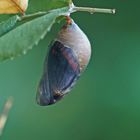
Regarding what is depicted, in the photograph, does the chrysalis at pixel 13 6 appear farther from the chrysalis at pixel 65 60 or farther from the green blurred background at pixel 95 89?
the green blurred background at pixel 95 89

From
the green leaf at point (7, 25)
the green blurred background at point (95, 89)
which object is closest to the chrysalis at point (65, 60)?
the green leaf at point (7, 25)

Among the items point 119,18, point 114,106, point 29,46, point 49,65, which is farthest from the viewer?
point 119,18

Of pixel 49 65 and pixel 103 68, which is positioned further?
pixel 103 68

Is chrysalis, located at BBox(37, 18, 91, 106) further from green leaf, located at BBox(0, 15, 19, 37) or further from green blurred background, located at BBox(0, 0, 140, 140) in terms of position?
green blurred background, located at BBox(0, 0, 140, 140)

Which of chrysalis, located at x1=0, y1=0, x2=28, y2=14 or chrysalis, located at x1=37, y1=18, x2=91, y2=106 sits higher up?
chrysalis, located at x1=0, y1=0, x2=28, y2=14

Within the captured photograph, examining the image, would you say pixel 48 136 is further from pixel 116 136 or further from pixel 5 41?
pixel 5 41

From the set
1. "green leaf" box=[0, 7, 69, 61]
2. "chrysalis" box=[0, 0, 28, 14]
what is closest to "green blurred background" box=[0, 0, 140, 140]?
"chrysalis" box=[0, 0, 28, 14]

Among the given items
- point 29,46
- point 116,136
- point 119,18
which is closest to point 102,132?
point 116,136
